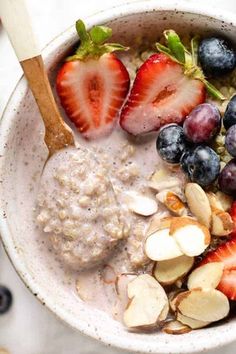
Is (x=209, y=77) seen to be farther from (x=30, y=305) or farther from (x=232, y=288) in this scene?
(x=30, y=305)

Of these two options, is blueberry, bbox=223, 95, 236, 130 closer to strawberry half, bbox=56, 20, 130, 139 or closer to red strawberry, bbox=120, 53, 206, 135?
red strawberry, bbox=120, 53, 206, 135

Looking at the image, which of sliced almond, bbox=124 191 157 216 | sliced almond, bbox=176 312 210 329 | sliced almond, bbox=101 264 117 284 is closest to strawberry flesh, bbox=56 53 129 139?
sliced almond, bbox=124 191 157 216

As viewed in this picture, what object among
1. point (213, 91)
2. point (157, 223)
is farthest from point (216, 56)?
point (157, 223)

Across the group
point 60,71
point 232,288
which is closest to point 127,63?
point 60,71

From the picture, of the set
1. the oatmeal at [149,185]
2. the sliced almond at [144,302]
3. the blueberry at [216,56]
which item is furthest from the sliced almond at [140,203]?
the blueberry at [216,56]

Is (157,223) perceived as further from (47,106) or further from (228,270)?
(47,106)
